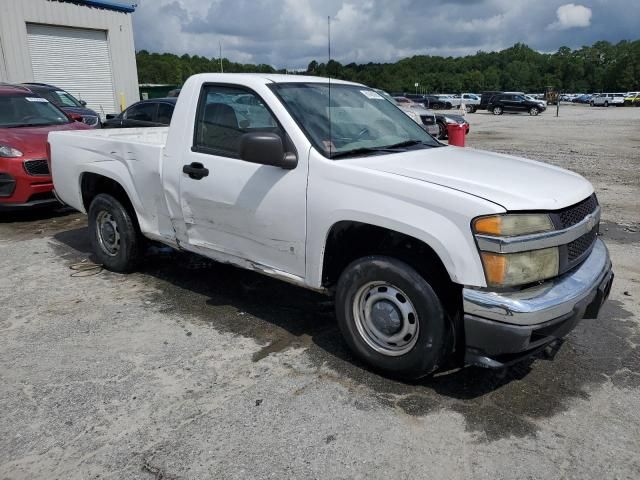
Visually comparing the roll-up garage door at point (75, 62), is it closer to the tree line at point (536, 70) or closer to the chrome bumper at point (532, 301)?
the chrome bumper at point (532, 301)

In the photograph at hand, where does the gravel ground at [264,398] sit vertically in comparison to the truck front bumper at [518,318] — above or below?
below

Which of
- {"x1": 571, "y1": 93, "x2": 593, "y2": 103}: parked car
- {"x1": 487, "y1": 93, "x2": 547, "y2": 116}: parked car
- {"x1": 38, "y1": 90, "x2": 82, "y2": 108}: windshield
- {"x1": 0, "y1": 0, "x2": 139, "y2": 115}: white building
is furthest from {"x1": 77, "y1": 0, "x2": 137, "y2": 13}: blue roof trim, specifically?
{"x1": 571, "y1": 93, "x2": 593, "y2": 103}: parked car

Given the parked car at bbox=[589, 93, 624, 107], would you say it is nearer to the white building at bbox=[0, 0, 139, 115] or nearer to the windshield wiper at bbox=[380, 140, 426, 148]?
the white building at bbox=[0, 0, 139, 115]

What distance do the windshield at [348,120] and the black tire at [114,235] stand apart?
221 cm

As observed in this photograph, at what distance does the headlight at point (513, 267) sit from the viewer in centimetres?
285

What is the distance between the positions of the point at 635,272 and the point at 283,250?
3.88m

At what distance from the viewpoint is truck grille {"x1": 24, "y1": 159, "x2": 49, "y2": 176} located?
24.0ft

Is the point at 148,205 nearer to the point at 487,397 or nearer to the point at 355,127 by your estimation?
the point at 355,127

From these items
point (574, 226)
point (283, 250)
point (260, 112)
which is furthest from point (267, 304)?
point (574, 226)

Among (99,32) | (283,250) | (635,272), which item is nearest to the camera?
(283,250)

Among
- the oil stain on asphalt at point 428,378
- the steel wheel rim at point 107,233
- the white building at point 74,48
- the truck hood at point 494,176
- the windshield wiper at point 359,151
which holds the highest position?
the white building at point 74,48

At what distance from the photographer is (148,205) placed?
15.7ft

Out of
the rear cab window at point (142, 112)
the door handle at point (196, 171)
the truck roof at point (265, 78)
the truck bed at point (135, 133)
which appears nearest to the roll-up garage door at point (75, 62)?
the rear cab window at point (142, 112)

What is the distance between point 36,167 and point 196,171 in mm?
4391
